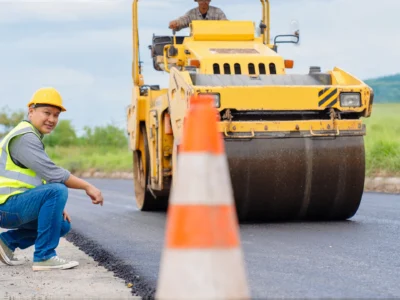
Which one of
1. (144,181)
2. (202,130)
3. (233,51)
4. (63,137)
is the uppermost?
(233,51)

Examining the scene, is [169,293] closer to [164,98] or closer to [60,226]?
[60,226]

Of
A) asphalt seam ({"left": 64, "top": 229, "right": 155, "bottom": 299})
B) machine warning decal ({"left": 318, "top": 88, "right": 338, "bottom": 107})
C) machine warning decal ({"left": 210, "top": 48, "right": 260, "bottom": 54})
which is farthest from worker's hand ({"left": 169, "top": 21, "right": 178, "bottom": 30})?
asphalt seam ({"left": 64, "top": 229, "right": 155, "bottom": 299})

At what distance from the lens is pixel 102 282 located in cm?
495

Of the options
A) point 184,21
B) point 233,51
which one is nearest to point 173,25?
point 184,21

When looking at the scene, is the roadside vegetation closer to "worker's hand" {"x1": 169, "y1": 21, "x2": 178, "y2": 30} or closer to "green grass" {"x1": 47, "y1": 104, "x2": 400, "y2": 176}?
"green grass" {"x1": 47, "y1": 104, "x2": 400, "y2": 176}

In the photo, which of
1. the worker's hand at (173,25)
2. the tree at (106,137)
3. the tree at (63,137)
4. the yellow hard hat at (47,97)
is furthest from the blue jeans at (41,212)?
the tree at (63,137)

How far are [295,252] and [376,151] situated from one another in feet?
32.4

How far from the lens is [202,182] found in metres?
2.59

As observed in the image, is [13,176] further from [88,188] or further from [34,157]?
[88,188]

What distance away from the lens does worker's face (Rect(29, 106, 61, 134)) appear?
573 centimetres

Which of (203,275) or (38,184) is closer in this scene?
(203,275)

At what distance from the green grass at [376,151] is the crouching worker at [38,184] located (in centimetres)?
918

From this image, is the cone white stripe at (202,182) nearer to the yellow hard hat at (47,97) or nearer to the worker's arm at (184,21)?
the yellow hard hat at (47,97)

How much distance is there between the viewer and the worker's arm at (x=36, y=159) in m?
5.60
